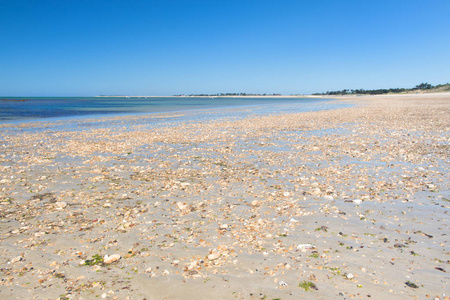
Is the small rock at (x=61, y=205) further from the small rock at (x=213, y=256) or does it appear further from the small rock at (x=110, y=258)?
the small rock at (x=213, y=256)

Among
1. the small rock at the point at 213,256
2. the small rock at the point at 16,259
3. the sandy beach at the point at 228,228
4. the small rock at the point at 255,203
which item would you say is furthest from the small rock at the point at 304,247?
→ the small rock at the point at 16,259

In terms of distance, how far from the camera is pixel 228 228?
17.5 ft

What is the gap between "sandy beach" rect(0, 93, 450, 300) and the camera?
12.3 ft

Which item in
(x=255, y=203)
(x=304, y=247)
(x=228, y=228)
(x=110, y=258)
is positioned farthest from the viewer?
(x=255, y=203)

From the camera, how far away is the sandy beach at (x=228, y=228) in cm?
374

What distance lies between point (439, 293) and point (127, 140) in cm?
1524

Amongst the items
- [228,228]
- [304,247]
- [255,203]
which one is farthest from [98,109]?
[304,247]

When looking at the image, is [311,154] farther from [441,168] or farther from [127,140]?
[127,140]

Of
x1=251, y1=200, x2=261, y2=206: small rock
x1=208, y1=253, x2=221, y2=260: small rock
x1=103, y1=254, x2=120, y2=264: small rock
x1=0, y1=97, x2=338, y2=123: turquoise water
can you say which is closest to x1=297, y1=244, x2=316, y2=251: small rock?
x1=208, y1=253, x2=221, y2=260: small rock

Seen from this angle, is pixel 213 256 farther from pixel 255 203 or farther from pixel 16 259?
pixel 16 259

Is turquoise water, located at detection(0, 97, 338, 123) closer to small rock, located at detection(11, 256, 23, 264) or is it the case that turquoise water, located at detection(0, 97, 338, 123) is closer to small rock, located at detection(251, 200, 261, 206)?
small rock, located at detection(11, 256, 23, 264)

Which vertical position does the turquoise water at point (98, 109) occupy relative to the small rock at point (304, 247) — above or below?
above

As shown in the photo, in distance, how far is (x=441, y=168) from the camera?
905cm

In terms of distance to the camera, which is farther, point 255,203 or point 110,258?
point 255,203
